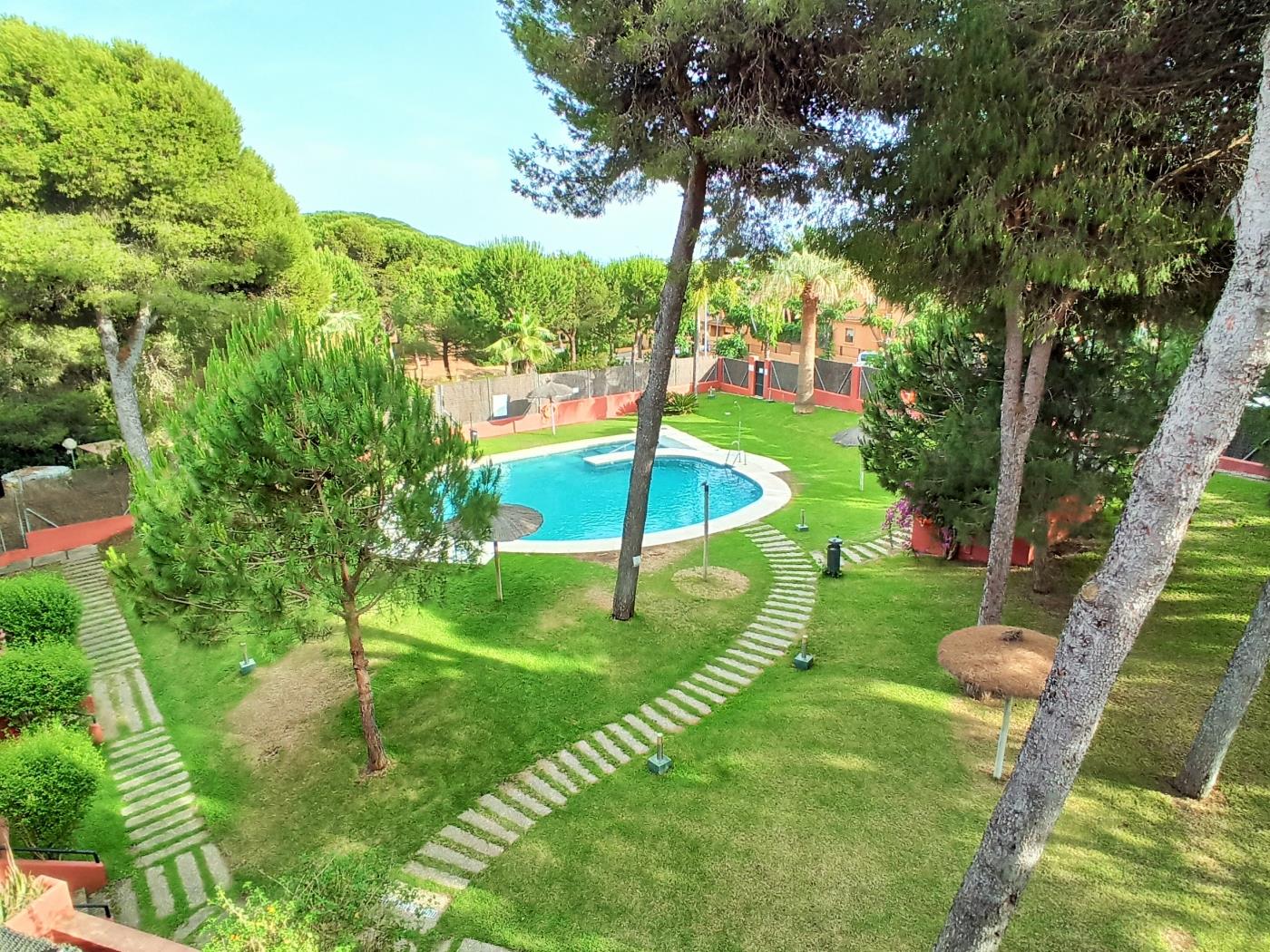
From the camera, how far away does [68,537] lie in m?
17.1

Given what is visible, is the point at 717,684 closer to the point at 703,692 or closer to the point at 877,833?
the point at 703,692

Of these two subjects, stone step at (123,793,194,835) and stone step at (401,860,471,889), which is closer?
stone step at (401,860,471,889)

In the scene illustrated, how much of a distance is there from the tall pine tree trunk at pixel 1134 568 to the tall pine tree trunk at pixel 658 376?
24.4 feet

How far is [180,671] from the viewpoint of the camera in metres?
12.3

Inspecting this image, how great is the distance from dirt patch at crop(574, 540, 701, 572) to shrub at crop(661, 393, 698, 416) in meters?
15.6

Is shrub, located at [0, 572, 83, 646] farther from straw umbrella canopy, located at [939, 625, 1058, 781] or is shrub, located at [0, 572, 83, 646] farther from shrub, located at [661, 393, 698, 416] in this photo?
shrub, located at [661, 393, 698, 416]

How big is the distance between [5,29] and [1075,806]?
2366 cm

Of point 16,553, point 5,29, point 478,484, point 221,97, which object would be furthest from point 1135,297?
point 16,553

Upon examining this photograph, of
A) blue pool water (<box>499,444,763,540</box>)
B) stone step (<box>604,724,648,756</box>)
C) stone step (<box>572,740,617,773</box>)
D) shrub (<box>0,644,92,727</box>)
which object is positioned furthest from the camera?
blue pool water (<box>499,444,763,540</box>)

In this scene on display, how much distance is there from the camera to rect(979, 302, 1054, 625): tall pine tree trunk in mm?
9266

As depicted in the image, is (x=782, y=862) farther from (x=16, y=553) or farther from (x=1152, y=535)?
(x=16, y=553)

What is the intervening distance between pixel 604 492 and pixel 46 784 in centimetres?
1654

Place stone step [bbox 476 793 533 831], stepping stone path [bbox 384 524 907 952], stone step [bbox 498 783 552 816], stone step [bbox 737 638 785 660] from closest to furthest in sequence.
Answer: stepping stone path [bbox 384 524 907 952] → stone step [bbox 476 793 533 831] → stone step [bbox 498 783 552 816] → stone step [bbox 737 638 785 660]

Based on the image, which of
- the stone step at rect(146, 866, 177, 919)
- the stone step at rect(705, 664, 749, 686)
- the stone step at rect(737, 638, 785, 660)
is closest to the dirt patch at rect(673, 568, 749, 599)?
the stone step at rect(737, 638, 785, 660)
